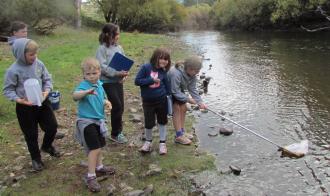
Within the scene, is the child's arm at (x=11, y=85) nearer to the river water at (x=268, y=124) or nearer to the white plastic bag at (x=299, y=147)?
the river water at (x=268, y=124)

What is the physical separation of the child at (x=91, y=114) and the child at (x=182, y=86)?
5.67ft

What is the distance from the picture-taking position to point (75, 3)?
37.7 meters

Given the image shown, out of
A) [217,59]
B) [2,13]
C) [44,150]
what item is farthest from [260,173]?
[2,13]

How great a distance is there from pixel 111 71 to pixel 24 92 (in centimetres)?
155

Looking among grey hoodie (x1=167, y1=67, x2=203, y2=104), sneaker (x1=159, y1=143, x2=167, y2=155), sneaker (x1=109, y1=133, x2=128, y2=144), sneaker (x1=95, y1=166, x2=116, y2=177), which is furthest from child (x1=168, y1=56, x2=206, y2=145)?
sneaker (x1=95, y1=166, x2=116, y2=177)

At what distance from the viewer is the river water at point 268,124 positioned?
648 centimetres

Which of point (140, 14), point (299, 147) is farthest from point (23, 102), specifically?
point (140, 14)

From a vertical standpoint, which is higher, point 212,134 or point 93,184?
point 93,184

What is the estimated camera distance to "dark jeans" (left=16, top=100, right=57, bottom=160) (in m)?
6.25

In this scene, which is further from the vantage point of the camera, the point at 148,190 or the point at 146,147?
the point at 146,147

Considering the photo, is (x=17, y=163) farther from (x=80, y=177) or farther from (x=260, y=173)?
(x=260, y=173)

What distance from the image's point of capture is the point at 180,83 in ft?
24.6

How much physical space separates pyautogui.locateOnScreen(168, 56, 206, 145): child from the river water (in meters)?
0.68

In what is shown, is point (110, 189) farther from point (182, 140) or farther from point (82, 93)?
point (182, 140)
